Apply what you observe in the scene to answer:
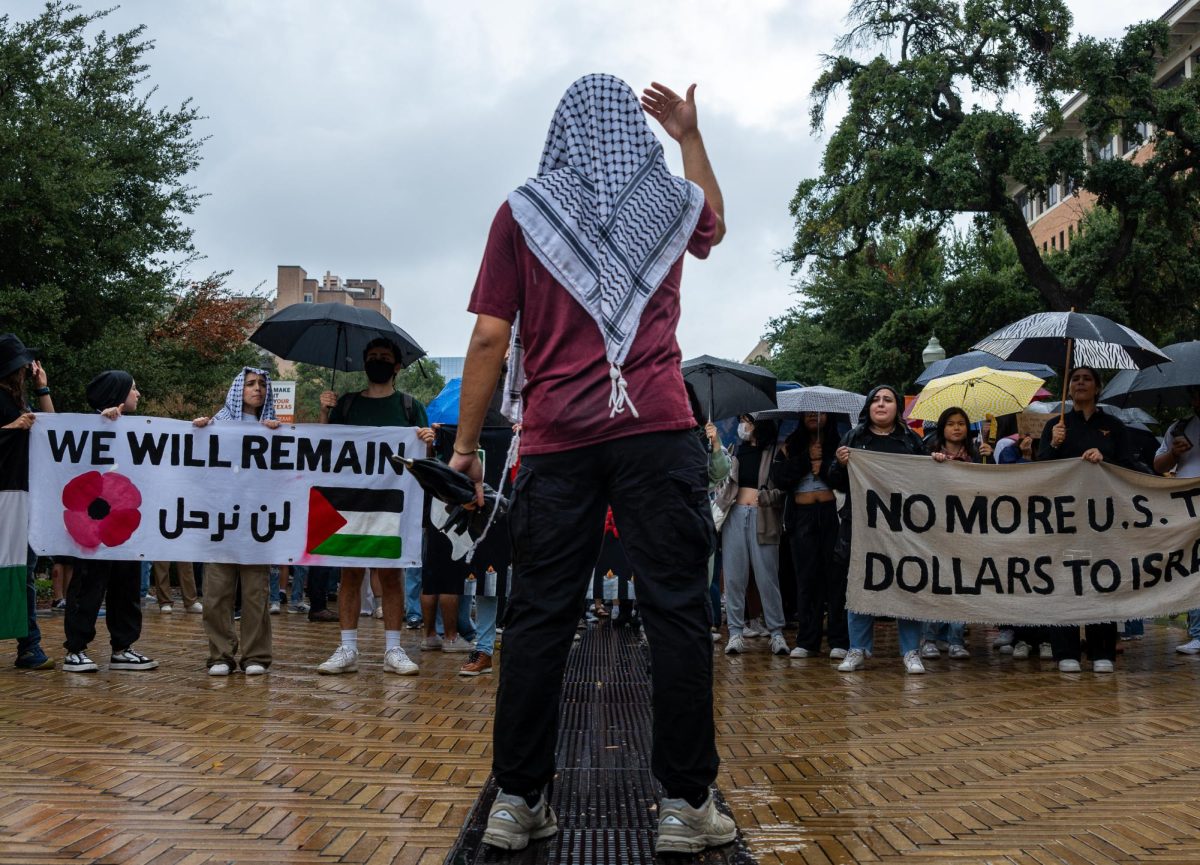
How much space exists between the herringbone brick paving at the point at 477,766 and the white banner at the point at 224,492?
0.83 metres

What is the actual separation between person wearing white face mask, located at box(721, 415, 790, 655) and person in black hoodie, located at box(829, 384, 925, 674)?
818 mm

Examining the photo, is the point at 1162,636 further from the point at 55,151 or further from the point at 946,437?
the point at 55,151

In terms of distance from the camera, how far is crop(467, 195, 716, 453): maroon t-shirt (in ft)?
11.4

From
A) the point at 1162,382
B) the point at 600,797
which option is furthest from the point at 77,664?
the point at 1162,382

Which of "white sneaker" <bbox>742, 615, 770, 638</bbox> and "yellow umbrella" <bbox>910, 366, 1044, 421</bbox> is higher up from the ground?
"yellow umbrella" <bbox>910, 366, 1044, 421</bbox>

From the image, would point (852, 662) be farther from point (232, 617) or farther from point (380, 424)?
point (232, 617)

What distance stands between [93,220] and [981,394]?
55.8ft

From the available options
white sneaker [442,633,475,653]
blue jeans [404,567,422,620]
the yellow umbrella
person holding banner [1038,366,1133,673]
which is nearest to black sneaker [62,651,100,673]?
white sneaker [442,633,475,653]

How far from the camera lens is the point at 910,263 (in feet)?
103

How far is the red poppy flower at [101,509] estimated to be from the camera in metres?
7.67

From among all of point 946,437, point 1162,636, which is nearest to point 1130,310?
point 1162,636

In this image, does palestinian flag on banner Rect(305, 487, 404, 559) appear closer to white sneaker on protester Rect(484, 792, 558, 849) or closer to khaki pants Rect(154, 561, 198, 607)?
white sneaker on protester Rect(484, 792, 558, 849)

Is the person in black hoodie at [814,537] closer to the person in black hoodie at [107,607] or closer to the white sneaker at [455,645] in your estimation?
the white sneaker at [455,645]

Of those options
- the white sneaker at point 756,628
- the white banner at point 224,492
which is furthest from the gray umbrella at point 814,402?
the white banner at point 224,492
